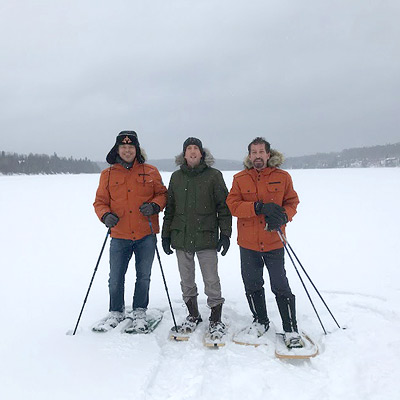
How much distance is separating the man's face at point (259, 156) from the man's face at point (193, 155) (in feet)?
1.90

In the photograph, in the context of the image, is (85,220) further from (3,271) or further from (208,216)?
(208,216)

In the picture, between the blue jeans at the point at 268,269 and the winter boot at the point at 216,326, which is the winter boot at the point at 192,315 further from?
the blue jeans at the point at 268,269

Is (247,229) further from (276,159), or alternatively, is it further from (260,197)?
(276,159)

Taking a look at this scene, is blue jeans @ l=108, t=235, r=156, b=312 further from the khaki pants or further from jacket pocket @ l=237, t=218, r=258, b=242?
jacket pocket @ l=237, t=218, r=258, b=242

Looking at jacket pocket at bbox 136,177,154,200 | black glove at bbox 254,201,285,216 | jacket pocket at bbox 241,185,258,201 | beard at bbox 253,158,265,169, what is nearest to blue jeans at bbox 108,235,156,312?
jacket pocket at bbox 136,177,154,200

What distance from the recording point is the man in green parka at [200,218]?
341cm

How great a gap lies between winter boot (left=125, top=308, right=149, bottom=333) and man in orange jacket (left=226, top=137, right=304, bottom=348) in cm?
115

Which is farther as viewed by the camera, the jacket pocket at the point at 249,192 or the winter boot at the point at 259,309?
the winter boot at the point at 259,309

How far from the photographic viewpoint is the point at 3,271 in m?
5.62

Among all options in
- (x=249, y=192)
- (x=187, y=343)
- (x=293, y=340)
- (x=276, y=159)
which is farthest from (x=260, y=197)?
(x=187, y=343)

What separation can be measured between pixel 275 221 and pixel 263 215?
0.66 feet

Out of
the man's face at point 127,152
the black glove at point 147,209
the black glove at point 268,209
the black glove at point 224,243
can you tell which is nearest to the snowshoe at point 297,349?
the black glove at point 224,243

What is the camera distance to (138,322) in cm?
349

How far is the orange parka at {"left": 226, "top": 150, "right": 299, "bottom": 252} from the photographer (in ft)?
10.6
